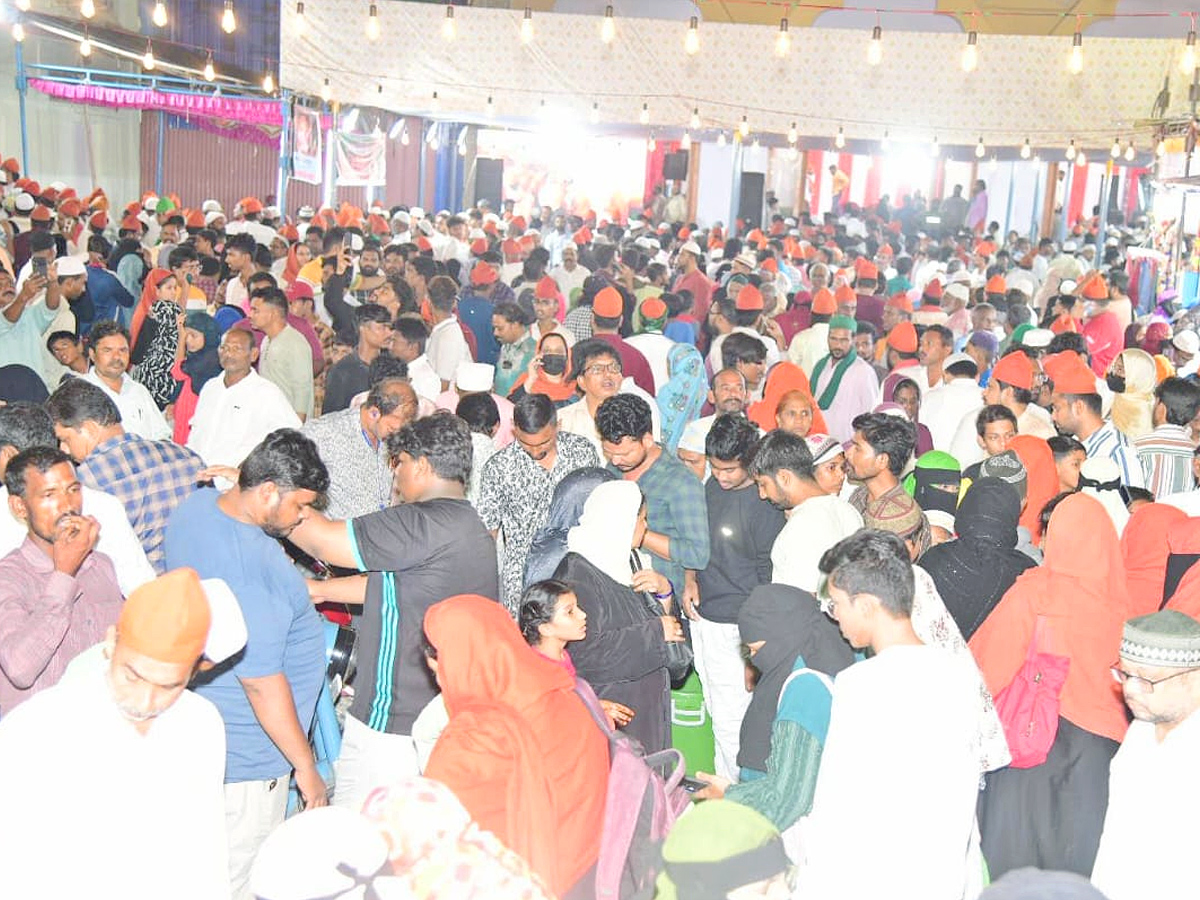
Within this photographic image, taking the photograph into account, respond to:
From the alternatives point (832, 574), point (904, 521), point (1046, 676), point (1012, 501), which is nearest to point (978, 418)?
point (904, 521)

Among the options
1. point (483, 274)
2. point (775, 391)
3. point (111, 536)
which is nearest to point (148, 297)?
point (483, 274)

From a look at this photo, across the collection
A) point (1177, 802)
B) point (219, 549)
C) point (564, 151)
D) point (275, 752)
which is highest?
point (564, 151)

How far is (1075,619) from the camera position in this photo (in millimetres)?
3639

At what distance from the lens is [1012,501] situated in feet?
13.2

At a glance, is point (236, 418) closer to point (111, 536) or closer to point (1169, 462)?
point (111, 536)

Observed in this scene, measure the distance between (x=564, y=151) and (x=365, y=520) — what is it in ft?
86.2

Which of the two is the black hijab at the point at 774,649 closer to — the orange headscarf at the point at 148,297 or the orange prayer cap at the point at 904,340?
the orange prayer cap at the point at 904,340

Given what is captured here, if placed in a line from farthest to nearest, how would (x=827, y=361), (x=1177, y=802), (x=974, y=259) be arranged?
(x=974, y=259) < (x=827, y=361) < (x=1177, y=802)

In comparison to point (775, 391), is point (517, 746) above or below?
below

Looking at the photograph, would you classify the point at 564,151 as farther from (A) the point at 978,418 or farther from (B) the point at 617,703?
(B) the point at 617,703

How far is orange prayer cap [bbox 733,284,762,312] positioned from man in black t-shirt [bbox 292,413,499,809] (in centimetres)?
514

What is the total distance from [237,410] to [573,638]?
8.92 feet

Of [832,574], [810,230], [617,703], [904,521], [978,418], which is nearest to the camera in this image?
[832,574]

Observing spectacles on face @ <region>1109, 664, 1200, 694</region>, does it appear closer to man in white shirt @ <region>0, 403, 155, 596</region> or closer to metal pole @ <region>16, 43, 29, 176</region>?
man in white shirt @ <region>0, 403, 155, 596</region>
